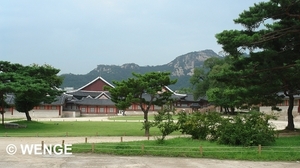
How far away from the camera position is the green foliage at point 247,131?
15.8 meters

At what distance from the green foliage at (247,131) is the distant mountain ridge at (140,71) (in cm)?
13785

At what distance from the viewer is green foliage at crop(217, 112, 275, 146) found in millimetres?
15773

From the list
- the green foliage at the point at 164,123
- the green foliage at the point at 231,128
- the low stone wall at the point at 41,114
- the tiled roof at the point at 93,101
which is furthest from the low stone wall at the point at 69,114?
the green foliage at the point at 164,123

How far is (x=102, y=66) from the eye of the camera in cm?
18350

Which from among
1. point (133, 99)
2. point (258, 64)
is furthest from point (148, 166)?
point (133, 99)

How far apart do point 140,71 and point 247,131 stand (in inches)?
6458

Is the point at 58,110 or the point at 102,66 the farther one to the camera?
the point at 102,66

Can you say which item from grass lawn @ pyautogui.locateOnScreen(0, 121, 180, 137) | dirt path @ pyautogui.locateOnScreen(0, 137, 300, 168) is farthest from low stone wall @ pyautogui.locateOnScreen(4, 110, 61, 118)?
dirt path @ pyautogui.locateOnScreen(0, 137, 300, 168)

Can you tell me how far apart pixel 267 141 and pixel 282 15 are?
252 inches

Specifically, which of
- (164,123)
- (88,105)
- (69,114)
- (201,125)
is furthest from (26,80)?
(88,105)

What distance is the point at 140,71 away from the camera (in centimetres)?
17950

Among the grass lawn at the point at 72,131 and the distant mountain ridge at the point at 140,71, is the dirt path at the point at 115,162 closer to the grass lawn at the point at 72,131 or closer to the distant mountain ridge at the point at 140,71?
the grass lawn at the point at 72,131

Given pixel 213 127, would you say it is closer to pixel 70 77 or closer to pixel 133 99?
pixel 133 99

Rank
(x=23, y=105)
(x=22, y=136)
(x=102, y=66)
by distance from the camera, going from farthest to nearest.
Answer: (x=102, y=66) < (x=23, y=105) < (x=22, y=136)
